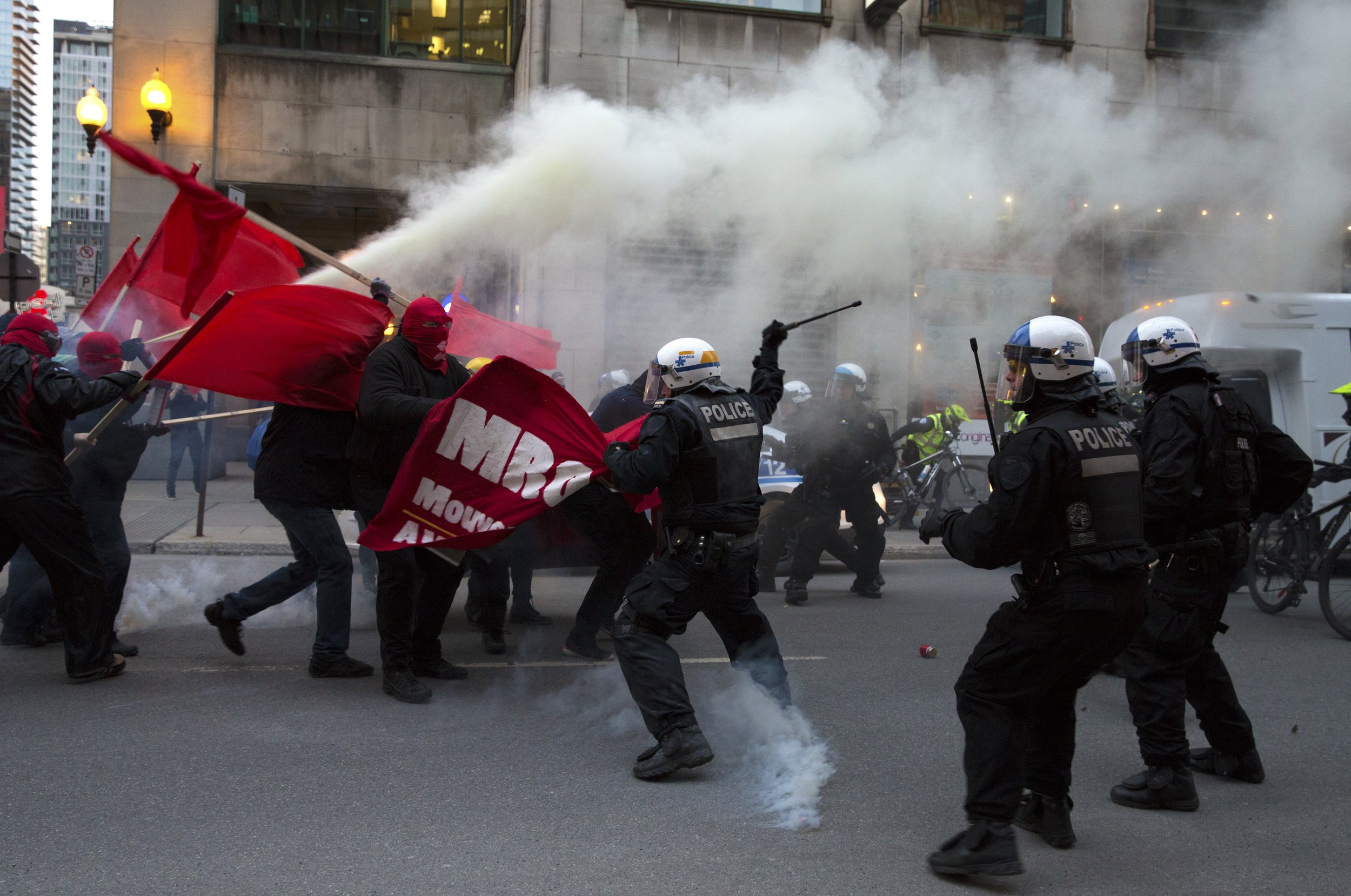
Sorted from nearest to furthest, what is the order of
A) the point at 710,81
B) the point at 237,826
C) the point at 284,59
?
the point at 237,826 < the point at 710,81 < the point at 284,59

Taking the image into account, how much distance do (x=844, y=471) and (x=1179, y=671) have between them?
418cm

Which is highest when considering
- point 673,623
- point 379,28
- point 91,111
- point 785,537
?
point 379,28

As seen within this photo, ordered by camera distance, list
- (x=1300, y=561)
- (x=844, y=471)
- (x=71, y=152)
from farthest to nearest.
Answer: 1. (x=71, y=152)
2. (x=844, y=471)
3. (x=1300, y=561)

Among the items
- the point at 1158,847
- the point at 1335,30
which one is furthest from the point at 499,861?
the point at 1335,30

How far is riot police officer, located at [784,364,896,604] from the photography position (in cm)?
794

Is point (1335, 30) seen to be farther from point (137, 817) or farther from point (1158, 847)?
point (137, 817)

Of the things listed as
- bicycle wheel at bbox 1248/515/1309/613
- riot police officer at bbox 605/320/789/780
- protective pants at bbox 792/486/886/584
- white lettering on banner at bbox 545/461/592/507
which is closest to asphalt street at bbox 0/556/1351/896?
riot police officer at bbox 605/320/789/780

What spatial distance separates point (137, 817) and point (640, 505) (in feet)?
9.01

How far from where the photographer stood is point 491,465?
15.7 ft

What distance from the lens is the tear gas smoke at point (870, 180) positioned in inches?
314

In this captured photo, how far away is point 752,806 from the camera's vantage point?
367cm

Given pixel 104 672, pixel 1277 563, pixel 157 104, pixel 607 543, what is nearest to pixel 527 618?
pixel 607 543

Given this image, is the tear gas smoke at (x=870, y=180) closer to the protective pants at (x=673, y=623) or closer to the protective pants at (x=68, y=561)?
the protective pants at (x=68, y=561)

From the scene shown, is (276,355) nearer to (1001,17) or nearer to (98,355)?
(98,355)
